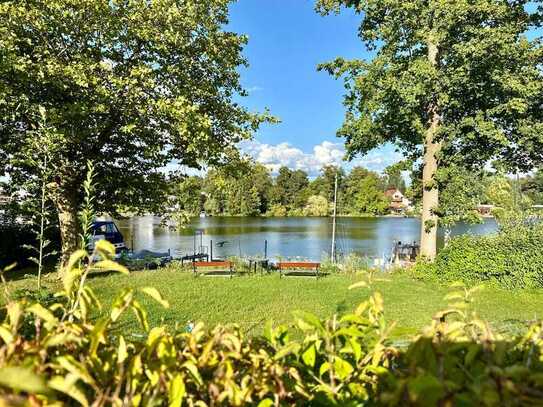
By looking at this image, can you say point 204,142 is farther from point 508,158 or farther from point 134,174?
point 508,158

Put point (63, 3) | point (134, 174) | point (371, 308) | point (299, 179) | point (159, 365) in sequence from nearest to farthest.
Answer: point (159, 365) → point (371, 308) → point (63, 3) → point (134, 174) → point (299, 179)

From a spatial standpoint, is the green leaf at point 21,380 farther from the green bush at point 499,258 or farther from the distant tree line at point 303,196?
the distant tree line at point 303,196

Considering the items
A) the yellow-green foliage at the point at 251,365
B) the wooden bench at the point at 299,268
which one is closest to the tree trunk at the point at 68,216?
the wooden bench at the point at 299,268

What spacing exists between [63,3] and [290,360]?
12.0 meters

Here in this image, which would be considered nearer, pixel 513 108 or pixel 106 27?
pixel 106 27

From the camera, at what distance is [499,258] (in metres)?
12.4

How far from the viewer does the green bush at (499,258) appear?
472 inches

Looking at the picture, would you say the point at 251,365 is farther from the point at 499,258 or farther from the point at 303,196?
the point at 303,196

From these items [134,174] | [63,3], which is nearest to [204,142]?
[134,174]

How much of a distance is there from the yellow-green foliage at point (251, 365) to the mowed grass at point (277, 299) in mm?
6086

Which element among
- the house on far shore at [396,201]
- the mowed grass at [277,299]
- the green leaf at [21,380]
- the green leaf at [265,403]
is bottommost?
the mowed grass at [277,299]

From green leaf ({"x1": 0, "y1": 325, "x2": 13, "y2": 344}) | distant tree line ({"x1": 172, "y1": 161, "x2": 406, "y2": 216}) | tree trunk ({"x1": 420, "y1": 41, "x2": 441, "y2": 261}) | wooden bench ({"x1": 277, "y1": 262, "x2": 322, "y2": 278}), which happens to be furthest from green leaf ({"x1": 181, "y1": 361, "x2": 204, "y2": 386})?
distant tree line ({"x1": 172, "y1": 161, "x2": 406, "y2": 216})

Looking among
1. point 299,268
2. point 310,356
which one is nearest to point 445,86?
point 299,268

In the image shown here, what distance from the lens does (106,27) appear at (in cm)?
1158
